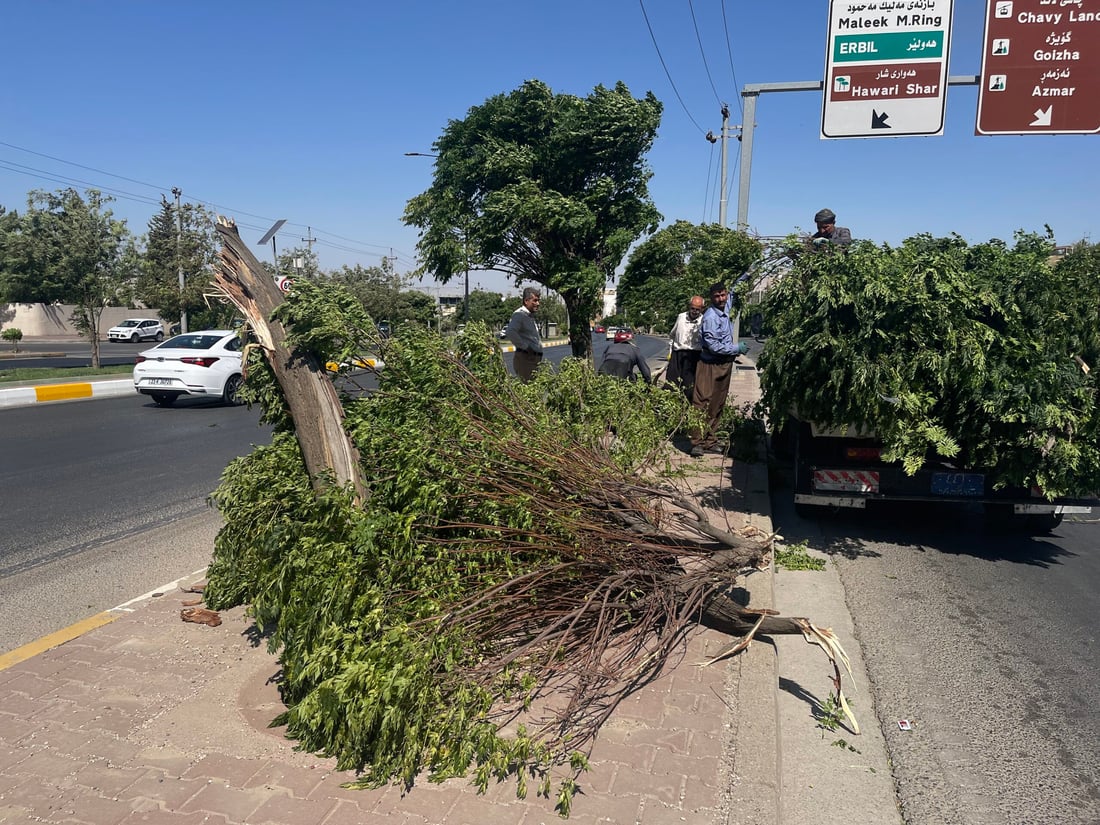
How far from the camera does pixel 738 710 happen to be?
3428mm

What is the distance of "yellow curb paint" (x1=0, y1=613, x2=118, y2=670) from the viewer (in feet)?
12.9

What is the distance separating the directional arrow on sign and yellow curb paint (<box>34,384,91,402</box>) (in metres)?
17.5

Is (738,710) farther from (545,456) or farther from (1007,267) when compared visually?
(1007,267)

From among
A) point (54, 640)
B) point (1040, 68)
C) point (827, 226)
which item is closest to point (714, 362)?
point (827, 226)

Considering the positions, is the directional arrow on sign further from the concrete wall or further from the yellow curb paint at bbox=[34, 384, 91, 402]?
the concrete wall

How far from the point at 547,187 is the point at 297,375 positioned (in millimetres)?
7254

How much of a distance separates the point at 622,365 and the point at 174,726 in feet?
21.2

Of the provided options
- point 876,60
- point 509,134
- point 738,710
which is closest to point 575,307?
point 509,134

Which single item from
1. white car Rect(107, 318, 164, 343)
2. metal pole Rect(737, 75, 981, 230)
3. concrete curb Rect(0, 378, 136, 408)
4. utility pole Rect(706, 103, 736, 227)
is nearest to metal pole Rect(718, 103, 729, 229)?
utility pole Rect(706, 103, 736, 227)

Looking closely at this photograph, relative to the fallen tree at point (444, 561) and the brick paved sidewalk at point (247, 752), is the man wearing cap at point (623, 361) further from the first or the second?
the brick paved sidewalk at point (247, 752)

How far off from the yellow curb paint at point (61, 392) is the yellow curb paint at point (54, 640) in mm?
13651

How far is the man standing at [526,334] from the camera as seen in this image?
9328mm

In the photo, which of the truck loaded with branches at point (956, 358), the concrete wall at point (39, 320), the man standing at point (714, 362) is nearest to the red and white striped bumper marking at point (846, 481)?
the truck loaded with branches at point (956, 358)

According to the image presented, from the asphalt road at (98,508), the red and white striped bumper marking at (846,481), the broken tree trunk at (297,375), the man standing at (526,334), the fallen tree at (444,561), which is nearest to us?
the fallen tree at (444,561)
